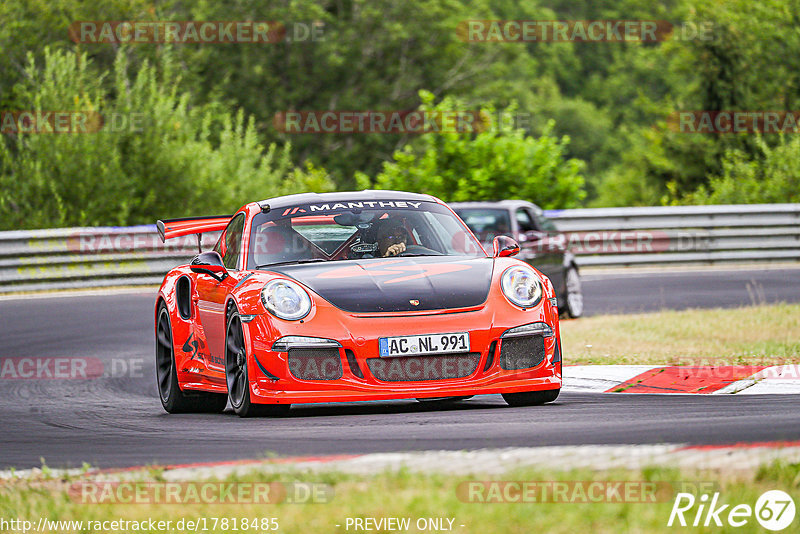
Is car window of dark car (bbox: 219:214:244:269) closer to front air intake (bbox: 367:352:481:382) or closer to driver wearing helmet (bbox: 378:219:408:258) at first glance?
driver wearing helmet (bbox: 378:219:408:258)

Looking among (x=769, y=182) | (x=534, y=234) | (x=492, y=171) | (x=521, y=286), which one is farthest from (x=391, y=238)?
(x=769, y=182)

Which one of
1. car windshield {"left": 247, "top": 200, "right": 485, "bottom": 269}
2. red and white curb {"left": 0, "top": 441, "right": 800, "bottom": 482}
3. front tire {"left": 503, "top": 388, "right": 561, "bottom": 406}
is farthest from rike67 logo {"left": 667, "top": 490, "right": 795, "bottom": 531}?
car windshield {"left": 247, "top": 200, "right": 485, "bottom": 269}

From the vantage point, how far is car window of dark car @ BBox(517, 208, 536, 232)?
16641 millimetres

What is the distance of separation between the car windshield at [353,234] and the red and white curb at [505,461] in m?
3.05

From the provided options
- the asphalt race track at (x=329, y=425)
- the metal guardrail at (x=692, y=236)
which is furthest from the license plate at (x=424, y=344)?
the metal guardrail at (x=692, y=236)

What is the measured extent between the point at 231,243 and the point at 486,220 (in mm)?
7781

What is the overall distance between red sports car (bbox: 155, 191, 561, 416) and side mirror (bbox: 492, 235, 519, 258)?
0.01 meters

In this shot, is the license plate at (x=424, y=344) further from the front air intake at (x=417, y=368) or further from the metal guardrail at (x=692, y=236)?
the metal guardrail at (x=692, y=236)

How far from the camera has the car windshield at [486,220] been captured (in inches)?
646

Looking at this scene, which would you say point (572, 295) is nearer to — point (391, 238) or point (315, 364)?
point (391, 238)

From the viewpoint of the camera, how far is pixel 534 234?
1600cm

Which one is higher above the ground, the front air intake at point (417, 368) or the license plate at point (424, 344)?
the license plate at point (424, 344)

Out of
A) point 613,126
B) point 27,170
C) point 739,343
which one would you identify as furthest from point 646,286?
point 613,126

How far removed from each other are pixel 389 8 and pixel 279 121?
259 inches
